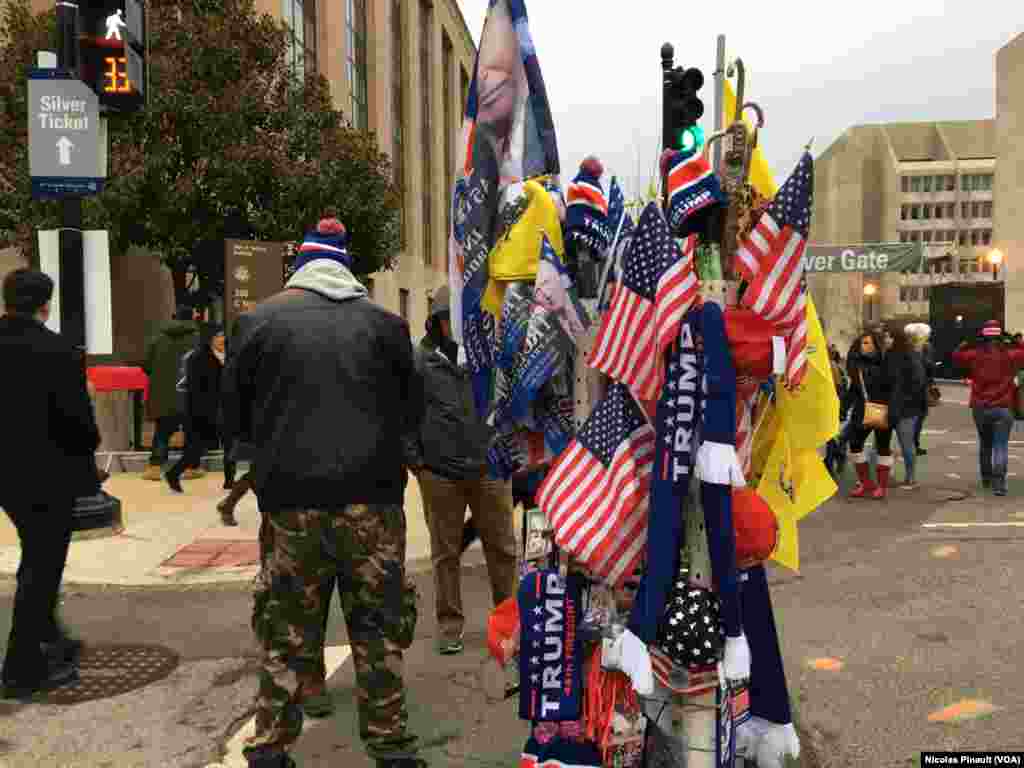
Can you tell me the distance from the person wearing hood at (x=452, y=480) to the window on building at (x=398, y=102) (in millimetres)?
27780

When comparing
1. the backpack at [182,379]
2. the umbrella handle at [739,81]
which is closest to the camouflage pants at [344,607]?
the umbrella handle at [739,81]

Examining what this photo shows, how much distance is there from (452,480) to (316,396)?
172 centimetres

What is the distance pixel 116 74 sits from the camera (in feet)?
22.5

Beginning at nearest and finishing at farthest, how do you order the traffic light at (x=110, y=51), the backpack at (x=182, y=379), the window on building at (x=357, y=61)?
1. the traffic light at (x=110, y=51)
2. the backpack at (x=182, y=379)
3. the window on building at (x=357, y=61)

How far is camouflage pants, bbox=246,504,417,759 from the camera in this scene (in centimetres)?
296

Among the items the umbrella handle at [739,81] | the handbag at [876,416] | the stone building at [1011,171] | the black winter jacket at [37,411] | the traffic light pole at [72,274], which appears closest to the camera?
the umbrella handle at [739,81]

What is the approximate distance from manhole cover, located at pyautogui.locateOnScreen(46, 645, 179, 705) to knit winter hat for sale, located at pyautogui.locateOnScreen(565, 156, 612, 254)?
3.07 m

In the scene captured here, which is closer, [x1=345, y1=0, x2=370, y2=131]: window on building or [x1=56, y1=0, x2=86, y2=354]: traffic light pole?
[x1=56, y1=0, x2=86, y2=354]: traffic light pole

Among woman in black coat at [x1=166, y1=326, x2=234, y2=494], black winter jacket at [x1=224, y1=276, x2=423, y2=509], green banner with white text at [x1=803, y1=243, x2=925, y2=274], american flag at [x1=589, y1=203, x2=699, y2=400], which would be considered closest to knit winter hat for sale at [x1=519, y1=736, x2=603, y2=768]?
black winter jacket at [x1=224, y1=276, x2=423, y2=509]

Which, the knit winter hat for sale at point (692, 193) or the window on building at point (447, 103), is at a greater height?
the window on building at point (447, 103)

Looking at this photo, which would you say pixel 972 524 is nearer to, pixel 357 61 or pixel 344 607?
pixel 344 607

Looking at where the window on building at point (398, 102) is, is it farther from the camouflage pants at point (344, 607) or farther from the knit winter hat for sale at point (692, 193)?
the knit winter hat for sale at point (692, 193)

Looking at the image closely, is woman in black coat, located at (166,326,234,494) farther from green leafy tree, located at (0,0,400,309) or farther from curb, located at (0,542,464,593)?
green leafy tree, located at (0,0,400,309)

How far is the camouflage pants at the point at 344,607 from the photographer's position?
2959mm
